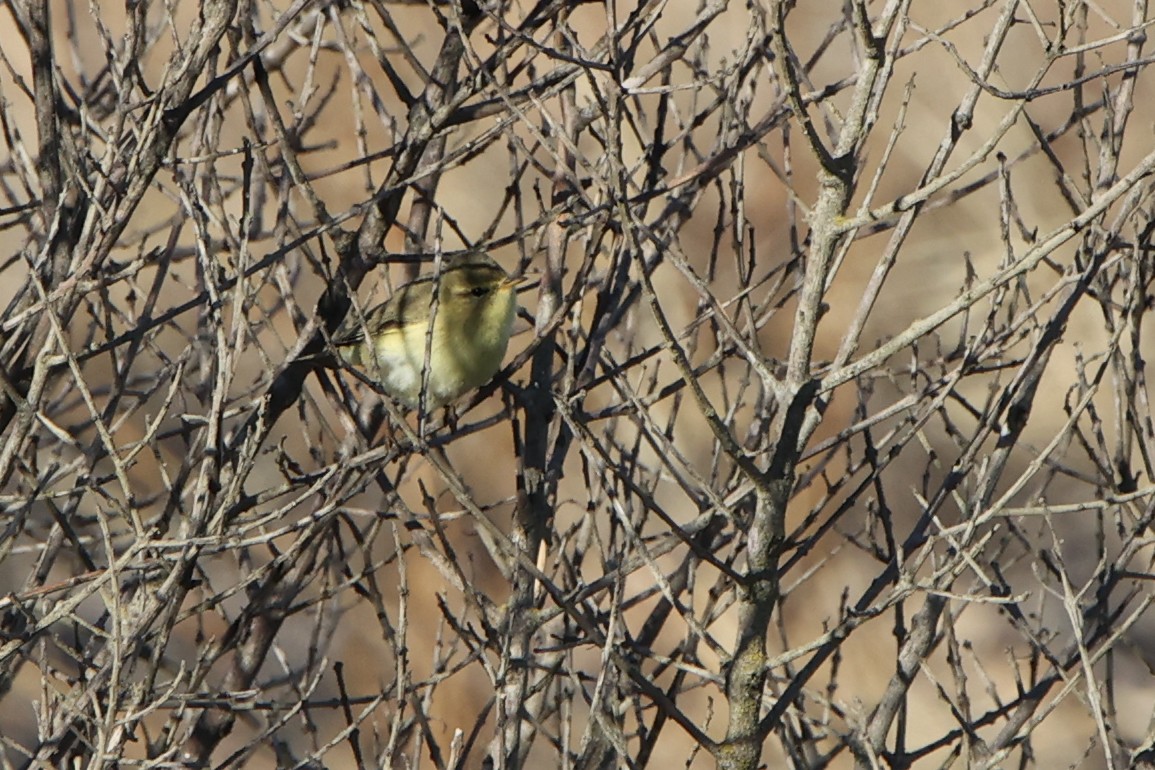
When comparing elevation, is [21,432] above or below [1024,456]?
below

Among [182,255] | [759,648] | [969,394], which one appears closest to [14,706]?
[182,255]

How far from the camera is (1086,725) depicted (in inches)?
423

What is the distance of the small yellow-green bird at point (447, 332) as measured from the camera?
17.4ft

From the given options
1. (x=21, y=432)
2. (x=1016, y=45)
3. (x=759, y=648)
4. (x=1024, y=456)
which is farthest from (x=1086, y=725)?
(x=21, y=432)

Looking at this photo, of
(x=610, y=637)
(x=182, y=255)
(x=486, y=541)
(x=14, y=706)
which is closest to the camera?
(x=610, y=637)

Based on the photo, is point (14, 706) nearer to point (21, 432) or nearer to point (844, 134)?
point (21, 432)

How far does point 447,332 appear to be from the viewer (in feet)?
17.7

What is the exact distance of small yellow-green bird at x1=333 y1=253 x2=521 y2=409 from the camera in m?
5.30

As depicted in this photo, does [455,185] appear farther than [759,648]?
Yes

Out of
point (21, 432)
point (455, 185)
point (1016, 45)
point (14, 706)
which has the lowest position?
point (21, 432)

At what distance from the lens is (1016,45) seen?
1084 centimetres

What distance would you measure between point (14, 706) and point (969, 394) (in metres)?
7.97

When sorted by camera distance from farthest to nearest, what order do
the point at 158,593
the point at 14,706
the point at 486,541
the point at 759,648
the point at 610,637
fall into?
the point at 14,706, the point at 486,541, the point at 158,593, the point at 759,648, the point at 610,637

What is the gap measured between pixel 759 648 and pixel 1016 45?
9.00m
